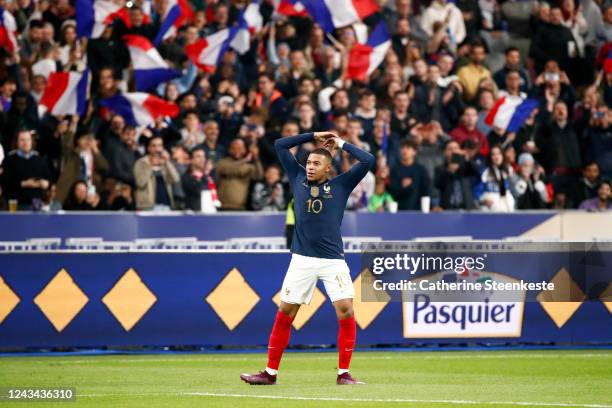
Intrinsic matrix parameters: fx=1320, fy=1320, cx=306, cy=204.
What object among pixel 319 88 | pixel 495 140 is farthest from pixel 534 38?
pixel 319 88

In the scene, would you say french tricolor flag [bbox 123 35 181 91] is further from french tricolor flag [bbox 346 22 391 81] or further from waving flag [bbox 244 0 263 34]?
french tricolor flag [bbox 346 22 391 81]

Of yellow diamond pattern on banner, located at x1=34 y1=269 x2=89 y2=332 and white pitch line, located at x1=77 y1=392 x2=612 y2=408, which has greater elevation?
white pitch line, located at x1=77 y1=392 x2=612 y2=408

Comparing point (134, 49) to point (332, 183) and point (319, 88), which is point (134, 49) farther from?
point (332, 183)

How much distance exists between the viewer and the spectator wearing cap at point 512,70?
25.6m

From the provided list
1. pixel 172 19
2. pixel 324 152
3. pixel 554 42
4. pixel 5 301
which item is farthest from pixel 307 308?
pixel 554 42

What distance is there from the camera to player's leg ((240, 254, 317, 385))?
12875 millimetres

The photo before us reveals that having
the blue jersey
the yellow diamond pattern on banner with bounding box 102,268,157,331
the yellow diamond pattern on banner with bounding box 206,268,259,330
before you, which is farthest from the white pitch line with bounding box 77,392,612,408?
the yellow diamond pattern on banner with bounding box 206,268,259,330

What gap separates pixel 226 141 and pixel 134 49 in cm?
231

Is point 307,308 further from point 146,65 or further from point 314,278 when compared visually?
point 146,65

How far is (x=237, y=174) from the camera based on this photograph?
21.5m

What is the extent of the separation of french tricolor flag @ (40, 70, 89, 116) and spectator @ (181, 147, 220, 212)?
7.21 feet

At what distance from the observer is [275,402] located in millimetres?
11445

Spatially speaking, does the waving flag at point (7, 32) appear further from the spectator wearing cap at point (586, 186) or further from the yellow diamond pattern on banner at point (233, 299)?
the spectator wearing cap at point (586, 186)

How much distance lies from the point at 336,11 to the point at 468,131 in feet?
11.2
